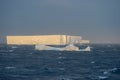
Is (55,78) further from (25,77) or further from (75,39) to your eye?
(75,39)

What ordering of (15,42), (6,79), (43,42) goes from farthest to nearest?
(15,42) → (43,42) → (6,79)

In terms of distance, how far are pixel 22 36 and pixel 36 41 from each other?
26.4 ft

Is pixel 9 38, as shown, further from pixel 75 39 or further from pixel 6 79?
pixel 6 79

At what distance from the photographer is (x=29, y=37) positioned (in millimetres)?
178000

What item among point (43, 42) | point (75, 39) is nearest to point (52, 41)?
point (43, 42)

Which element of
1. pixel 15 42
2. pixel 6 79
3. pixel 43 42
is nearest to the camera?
pixel 6 79

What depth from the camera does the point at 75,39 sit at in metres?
193

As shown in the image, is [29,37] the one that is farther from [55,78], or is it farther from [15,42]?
→ [55,78]

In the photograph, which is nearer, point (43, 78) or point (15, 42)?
point (43, 78)

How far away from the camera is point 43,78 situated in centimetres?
3422

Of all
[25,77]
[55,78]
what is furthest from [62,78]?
[25,77]

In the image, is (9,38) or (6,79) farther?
(9,38)

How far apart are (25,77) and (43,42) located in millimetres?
139296

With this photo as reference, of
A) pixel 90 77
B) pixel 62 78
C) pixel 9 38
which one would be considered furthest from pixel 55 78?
pixel 9 38
